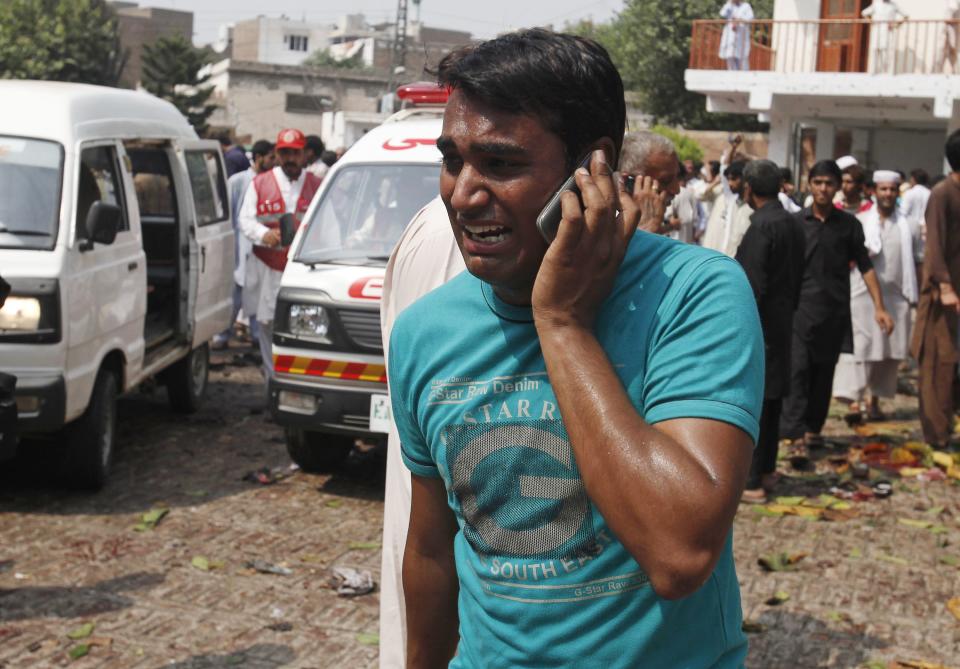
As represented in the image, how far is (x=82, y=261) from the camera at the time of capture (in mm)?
7480

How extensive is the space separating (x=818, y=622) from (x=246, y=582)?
276 cm

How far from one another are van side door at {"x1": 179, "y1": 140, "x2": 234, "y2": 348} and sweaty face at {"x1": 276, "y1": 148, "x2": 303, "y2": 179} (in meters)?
0.90

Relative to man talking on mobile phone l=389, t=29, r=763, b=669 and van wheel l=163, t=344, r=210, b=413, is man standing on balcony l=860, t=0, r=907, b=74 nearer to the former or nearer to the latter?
van wheel l=163, t=344, r=210, b=413

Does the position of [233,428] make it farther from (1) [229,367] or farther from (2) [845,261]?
(2) [845,261]

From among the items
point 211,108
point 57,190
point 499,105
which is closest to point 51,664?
point 57,190

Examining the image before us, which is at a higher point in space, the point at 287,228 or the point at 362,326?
the point at 287,228

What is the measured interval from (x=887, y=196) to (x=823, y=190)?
200 centimetres

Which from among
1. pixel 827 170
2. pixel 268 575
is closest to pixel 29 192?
pixel 268 575

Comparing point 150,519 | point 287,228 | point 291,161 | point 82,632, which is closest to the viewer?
point 82,632

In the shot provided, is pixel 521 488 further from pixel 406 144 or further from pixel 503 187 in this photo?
pixel 406 144

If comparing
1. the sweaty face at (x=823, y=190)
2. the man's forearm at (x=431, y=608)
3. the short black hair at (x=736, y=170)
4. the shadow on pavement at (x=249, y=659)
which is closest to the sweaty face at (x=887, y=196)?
the sweaty face at (x=823, y=190)

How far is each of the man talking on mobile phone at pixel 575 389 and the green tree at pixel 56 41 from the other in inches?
2231

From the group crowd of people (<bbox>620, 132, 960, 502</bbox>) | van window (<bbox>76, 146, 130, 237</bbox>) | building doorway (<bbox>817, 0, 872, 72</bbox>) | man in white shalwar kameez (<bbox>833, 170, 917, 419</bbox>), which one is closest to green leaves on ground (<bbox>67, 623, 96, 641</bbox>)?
van window (<bbox>76, 146, 130, 237</bbox>)

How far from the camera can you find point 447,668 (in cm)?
235
